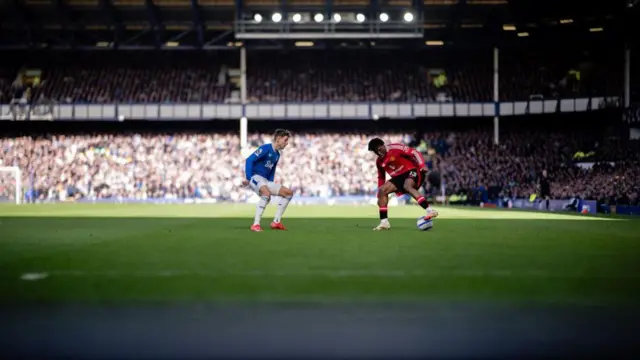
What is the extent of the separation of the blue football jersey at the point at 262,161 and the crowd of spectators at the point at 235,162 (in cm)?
3350

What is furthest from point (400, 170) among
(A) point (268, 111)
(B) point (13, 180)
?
(A) point (268, 111)

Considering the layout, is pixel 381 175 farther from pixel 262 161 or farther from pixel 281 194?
pixel 262 161

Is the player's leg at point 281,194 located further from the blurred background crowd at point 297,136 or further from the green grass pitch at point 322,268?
the blurred background crowd at point 297,136

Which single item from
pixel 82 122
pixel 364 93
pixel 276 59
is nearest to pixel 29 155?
pixel 82 122

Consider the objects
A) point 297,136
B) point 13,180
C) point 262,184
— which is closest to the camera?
point 262,184

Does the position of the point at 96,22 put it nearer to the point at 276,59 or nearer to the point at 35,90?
the point at 35,90

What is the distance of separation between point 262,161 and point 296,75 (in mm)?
48531

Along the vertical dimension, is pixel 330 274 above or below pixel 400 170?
below

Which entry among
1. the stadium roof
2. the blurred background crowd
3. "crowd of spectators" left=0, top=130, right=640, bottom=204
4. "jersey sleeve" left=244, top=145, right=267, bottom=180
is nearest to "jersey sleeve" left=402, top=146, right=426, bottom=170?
"jersey sleeve" left=244, top=145, right=267, bottom=180

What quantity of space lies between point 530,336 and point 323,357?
159cm

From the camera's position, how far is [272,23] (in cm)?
5481

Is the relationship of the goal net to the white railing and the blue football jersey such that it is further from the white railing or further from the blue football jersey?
the blue football jersey

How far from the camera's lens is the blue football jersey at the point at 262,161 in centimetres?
1773

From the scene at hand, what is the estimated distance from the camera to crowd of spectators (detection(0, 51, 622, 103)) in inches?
2484
